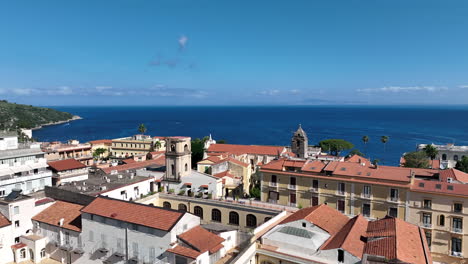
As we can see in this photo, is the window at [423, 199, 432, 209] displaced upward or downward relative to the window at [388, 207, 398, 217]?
upward

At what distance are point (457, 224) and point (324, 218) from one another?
49.2 feet

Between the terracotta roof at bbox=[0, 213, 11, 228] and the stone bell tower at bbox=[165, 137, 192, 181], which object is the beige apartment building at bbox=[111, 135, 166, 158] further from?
the terracotta roof at bbox=[0, 213, 11, 228]

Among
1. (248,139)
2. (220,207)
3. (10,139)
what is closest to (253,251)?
(220,207)

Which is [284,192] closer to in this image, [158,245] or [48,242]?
[158,245]

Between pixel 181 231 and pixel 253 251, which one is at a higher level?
pixel 181 231

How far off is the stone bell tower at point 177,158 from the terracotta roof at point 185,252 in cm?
1948

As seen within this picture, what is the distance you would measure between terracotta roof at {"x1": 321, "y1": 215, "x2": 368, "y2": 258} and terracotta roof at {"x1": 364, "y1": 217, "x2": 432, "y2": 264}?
46cm

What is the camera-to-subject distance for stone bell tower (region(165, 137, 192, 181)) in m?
43.9

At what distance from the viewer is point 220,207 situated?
38250 millimetres

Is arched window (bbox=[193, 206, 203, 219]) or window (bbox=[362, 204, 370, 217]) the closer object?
window (bbox=[362, 204, 370, 217])

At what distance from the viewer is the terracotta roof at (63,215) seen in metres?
31.8

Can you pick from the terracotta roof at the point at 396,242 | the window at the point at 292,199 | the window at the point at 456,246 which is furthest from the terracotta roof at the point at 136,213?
the window at the point at 456,246

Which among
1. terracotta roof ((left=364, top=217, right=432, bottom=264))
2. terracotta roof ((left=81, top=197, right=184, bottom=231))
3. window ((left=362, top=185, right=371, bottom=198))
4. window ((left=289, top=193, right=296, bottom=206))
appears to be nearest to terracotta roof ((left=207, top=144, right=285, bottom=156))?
window ((left=289, top=193, right=296, bottom=206))

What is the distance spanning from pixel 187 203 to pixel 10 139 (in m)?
23.7
